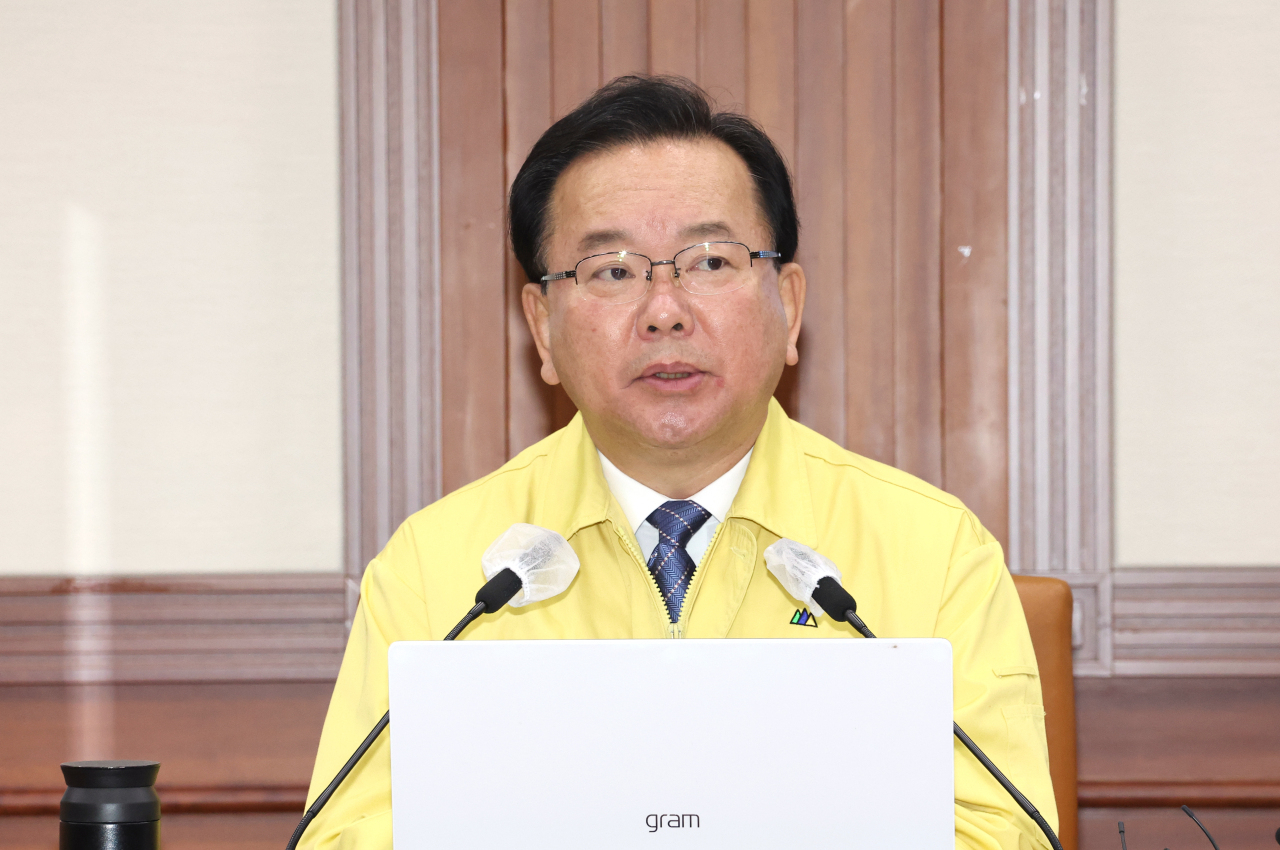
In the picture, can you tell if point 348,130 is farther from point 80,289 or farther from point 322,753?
point 322,753

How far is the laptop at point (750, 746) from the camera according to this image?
0.70 metres

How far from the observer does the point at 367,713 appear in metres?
1.14

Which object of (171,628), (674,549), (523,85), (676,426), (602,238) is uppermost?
(523,85)

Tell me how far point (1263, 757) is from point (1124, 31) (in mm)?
1336

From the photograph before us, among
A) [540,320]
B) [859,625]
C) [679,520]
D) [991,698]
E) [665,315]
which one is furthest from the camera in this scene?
[540,320]

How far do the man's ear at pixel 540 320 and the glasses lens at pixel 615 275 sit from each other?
13cm

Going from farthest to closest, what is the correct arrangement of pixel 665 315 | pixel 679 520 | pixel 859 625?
pixel 679 520, pixel 665 315, pixel 859 625

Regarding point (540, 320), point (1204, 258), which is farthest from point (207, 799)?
point (1204, 258)

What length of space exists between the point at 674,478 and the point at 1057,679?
2.03ft

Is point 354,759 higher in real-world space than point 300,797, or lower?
higher

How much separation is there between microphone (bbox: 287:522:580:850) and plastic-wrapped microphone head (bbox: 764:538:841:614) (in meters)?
0.18

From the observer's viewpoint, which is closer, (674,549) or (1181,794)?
(674,549)

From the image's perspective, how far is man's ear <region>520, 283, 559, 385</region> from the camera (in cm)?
137

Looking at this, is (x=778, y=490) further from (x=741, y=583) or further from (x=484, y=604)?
(x=484, y=604)
